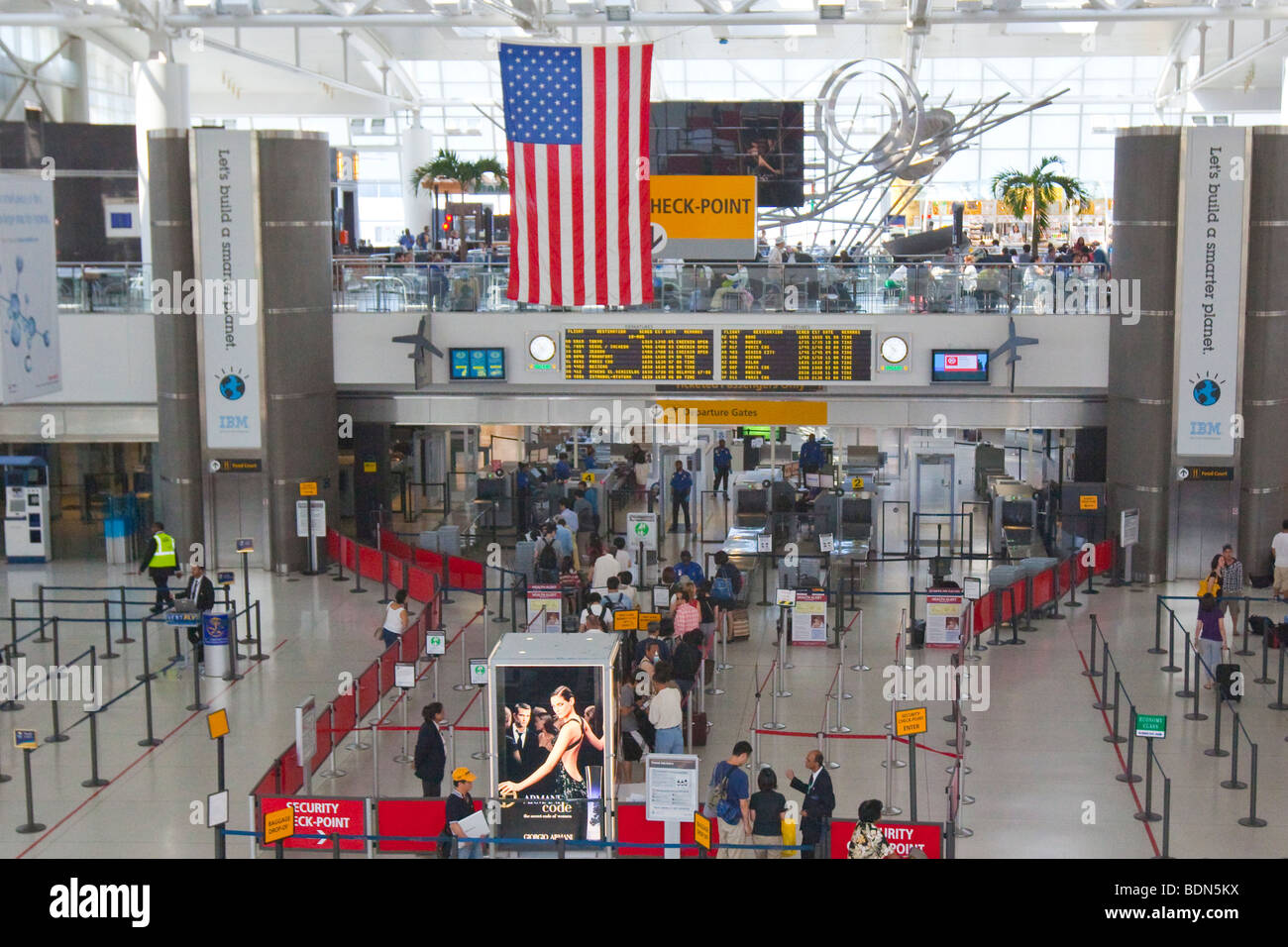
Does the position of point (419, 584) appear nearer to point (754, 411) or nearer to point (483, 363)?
point (483, 363)

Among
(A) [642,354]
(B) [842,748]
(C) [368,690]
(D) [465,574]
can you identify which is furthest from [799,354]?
(C) [368,690]

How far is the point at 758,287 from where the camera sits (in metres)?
24.6

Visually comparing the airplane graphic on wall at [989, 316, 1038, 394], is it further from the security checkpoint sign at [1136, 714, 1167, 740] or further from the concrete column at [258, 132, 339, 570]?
the security checkpoint sign at [1136, 714, 1167, 740]

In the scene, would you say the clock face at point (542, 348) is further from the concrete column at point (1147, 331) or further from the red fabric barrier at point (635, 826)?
the red fabric barrier at point (635, 826)

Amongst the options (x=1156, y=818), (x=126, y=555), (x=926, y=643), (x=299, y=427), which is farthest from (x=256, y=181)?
(x=1156, y=818)

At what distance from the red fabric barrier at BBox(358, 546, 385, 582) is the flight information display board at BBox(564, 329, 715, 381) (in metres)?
4.40

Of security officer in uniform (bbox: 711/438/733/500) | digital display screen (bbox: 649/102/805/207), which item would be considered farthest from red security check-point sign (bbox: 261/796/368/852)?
security officer in uniform (bbox: 711/438/733/500)

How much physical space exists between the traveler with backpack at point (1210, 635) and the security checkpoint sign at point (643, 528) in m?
8.61

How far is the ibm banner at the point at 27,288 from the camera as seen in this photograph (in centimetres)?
1517

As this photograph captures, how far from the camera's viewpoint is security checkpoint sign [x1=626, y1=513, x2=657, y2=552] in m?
23.3

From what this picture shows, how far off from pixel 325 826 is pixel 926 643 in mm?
10008

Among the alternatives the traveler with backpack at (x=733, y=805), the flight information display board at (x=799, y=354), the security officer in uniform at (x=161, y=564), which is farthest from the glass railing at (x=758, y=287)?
the traveler with backpack at (x=733, y=805)

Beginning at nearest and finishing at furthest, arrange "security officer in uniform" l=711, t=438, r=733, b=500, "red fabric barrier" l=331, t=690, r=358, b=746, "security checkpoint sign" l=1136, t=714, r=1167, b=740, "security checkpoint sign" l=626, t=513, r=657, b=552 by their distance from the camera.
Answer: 1. "security checkpoint sign" l=1136, t=714, r=1167, b=740
2. "red fabric barrier" l=331, t=690, r=358, b=746
3. "security checkpoint sign" l=626, t=513, r=657, b=552
4. "security officer in uniform" l=711, t=438, r=733, b=500

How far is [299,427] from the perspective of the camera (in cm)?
2469
